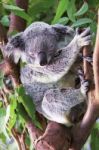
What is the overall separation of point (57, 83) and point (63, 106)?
0.09m

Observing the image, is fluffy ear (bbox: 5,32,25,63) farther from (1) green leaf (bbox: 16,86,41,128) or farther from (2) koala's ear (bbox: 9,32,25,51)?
(1) green leaf (bbox: 16,86,41,128)

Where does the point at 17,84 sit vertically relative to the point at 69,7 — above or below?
below

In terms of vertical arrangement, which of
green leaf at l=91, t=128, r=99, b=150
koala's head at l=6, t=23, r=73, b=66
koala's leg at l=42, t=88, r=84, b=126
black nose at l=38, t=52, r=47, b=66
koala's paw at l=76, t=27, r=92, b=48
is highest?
koala's paw at l=76, t=27, r=92, b=48

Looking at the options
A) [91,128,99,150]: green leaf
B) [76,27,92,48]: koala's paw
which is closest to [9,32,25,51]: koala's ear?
[76,27,92,48]: koala's paw

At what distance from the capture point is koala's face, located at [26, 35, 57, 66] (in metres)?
1.13

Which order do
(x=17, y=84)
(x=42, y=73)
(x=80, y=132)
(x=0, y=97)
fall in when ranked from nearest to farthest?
(x=80, y=132)
(x=17, y=84)
(x=0, y=97)
(x=42, y=73)

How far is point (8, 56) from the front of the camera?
3.16 feet

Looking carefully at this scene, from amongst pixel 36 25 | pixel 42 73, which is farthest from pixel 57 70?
pixel 36 25

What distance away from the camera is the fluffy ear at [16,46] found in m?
1.06

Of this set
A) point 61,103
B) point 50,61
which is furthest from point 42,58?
point 61,103

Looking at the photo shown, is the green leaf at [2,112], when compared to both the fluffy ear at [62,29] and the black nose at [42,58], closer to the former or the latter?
the black nose at [42,58]

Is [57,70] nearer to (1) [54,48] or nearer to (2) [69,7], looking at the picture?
(1) [54,48]

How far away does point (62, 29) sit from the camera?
1.15 meters

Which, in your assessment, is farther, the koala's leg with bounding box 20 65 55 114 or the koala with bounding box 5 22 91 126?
the koala's leg with bounding box 20 65 55 114
